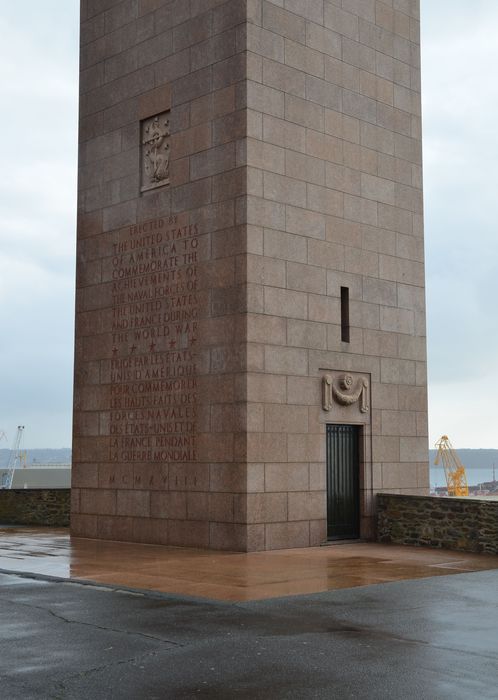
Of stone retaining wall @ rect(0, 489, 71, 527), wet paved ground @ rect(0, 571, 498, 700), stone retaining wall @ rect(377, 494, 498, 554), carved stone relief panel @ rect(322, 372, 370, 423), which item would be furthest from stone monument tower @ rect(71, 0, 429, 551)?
wet paved ground @ rect(0, 571, 498, 700)

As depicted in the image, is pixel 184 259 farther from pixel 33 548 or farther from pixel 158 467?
pixel 33 548

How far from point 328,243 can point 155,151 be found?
4323 mm

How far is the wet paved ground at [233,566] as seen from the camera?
13.0 m

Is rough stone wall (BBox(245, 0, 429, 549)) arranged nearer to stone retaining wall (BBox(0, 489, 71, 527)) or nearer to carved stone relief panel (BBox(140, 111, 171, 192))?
carved stone relief panel (BBox(140, 111, 171, 192))

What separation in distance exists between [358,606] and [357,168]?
11.8 m

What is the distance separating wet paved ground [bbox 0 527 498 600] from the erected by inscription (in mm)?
2235

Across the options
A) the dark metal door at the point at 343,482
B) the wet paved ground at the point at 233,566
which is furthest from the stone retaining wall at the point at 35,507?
the dark metal door at the point at 343,482

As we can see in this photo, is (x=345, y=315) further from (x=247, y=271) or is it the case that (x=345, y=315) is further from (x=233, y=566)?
(x=233, y=566)

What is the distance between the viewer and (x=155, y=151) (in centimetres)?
2059

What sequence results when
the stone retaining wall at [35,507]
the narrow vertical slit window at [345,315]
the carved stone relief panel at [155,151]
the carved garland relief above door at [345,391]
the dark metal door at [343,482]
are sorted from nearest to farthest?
the carved garland relief above door at [345,391], the dark metal door at [343,482], the narrow vertical slit window at [345,315], the carved stone relief panel at [155,151], the stone retaining wall at [35,507]

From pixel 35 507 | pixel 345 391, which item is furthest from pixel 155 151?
pixel 35 507

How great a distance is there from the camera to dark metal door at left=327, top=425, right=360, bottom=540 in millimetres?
19656

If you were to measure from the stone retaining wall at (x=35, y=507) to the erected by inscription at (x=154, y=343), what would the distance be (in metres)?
5.20

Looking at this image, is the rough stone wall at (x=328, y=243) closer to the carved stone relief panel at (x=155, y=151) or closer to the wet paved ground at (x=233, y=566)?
the wet paved ground at (x=233, y=566)
